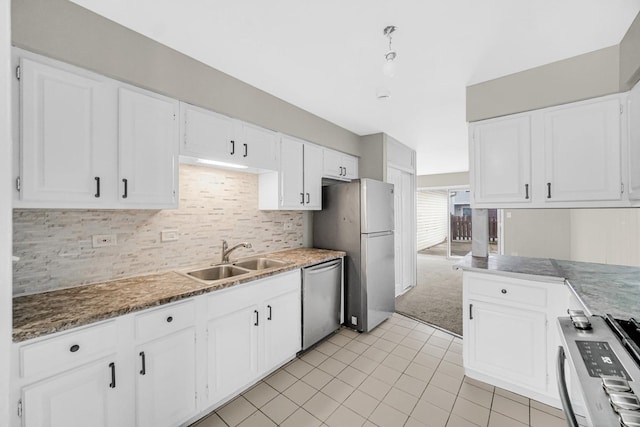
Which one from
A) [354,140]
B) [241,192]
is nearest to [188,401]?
[241,192]

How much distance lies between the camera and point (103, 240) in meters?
1.82

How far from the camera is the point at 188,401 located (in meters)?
1.71

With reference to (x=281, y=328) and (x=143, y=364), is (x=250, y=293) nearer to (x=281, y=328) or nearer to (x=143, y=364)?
(x=281, y=328)

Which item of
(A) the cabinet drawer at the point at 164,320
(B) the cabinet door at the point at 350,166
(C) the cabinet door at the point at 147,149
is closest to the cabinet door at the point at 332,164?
(B) the cabinet door at the point at 350,166

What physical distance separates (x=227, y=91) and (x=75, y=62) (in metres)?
0.98

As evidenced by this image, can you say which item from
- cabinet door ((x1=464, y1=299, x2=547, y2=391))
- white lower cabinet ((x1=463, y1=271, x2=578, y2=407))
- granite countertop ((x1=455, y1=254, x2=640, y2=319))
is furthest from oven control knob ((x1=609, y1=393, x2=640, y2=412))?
cabinet door ((x1=464, y1=299, x2=547, y2=391))

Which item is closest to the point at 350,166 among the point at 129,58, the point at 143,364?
the point at 129,58

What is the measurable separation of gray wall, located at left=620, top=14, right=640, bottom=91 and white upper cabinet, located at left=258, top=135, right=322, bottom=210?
2.54 meters

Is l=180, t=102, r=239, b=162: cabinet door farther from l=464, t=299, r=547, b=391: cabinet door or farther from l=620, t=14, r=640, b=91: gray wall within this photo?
l=620, t=14, r=640, b=91: gray wall

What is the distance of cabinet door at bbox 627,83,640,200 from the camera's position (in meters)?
1.66

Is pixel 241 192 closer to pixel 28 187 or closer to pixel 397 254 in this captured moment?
pixel 28 187

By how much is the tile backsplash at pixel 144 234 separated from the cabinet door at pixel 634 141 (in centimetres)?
289

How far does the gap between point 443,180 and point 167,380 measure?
7.84 meters

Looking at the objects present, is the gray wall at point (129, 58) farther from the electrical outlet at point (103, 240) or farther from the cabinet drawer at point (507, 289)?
the cabinet drawer at point (507, 289)
